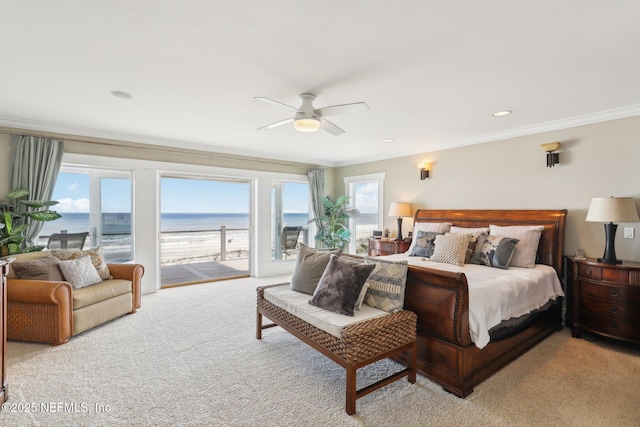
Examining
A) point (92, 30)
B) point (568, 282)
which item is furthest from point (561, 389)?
point (92, 30)

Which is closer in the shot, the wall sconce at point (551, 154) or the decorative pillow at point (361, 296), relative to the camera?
the decorative pillow at point (361, 296)

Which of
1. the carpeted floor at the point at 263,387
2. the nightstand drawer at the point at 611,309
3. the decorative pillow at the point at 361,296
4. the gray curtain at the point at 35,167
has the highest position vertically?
the gray curtain at the point at 35,167

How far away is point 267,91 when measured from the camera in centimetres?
284

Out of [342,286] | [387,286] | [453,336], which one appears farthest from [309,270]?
[453,336]

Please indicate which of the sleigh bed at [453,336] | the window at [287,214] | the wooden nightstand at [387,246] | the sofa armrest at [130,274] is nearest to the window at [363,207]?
the wooden nightstand at [387,246]

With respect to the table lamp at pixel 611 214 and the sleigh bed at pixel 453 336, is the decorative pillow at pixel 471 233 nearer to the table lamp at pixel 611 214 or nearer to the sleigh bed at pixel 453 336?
the sleigh bed at pixel 453 336

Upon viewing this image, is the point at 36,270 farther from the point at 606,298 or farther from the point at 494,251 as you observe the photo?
the point at 606,298

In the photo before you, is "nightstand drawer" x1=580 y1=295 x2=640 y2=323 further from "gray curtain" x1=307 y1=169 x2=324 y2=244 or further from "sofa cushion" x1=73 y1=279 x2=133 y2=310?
"sofa cushion" x1=73 y1=279 x2=133 y2=310

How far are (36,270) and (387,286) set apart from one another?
11.8ft

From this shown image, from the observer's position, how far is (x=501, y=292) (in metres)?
2.54

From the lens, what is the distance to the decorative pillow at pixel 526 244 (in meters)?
3.44

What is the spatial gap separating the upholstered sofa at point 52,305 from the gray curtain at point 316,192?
12.6 ft

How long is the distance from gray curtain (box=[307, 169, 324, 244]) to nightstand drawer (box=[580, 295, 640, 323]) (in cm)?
446

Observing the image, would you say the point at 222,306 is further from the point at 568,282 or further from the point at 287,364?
the point at 568,282
